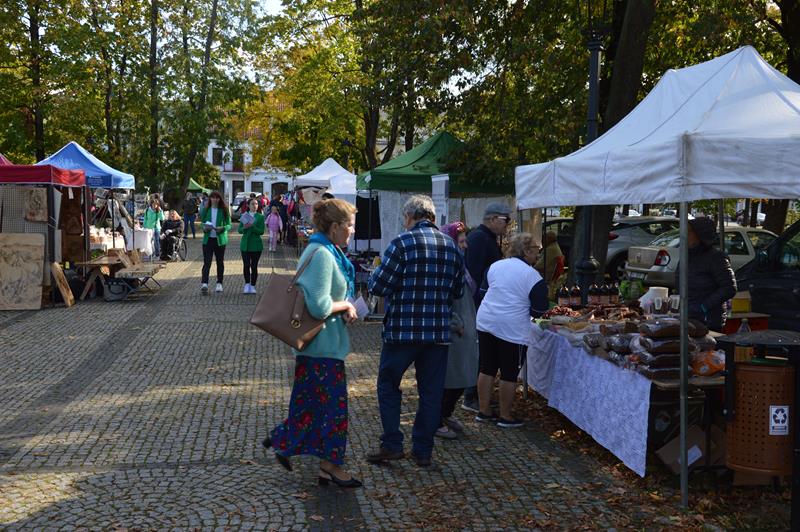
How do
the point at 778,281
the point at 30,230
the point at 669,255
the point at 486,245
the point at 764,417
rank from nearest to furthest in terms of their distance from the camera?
the point at 764,417 < the point at 486,245 < the point at 778,281 < the point at 30,230 < the point at 669,255

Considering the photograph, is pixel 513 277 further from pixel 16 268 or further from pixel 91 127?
pixel 91 127

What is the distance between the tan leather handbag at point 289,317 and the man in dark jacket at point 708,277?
329cm

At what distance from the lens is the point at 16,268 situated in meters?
14.3

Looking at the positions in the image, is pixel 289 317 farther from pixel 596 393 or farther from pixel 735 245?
pixel 735 245

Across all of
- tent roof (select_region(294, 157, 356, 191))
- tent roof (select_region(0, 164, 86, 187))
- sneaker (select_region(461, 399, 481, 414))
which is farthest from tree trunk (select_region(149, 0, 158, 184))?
sneaker (select_region(461, 399, 481, 414))

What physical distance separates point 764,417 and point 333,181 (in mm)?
21304

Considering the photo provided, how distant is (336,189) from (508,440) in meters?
18.8

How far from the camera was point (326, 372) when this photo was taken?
17.4ft

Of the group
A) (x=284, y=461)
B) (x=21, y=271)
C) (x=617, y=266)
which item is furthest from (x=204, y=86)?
(x=284, y=461)

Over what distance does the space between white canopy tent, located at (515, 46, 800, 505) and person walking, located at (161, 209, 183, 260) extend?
64.1 feet

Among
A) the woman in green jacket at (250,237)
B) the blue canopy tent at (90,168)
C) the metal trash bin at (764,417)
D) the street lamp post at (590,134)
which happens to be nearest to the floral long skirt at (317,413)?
the metal trash bin at (764,417)

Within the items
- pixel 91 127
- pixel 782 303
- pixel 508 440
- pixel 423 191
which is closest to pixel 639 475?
pixel 508 440

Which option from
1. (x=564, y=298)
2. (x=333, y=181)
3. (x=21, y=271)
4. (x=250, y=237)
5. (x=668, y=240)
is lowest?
(x=21, y=271)

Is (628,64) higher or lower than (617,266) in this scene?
higher
